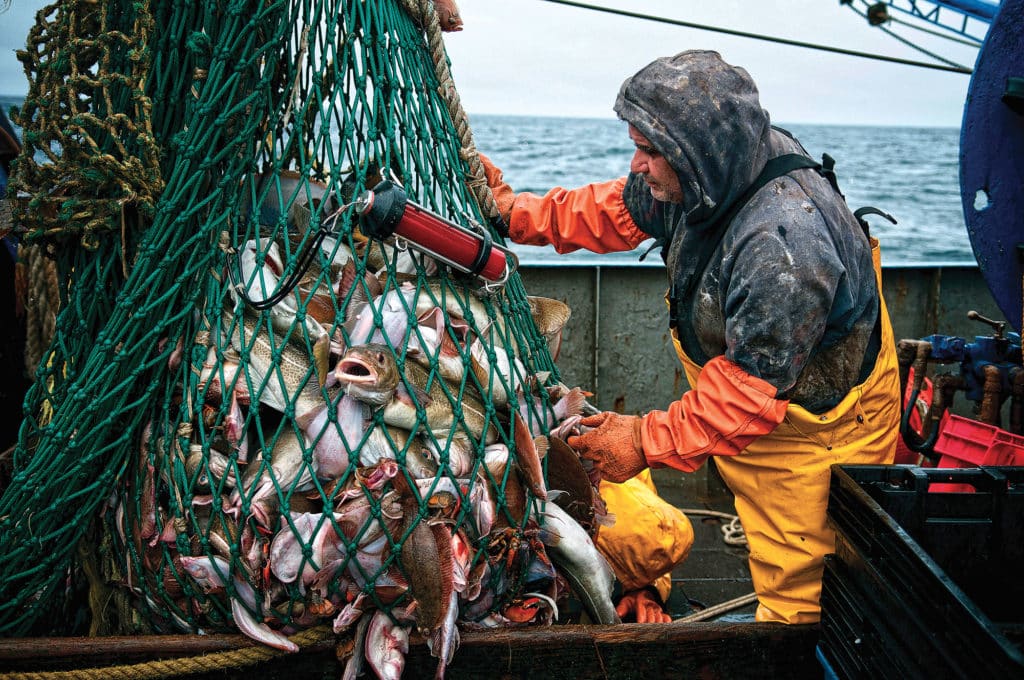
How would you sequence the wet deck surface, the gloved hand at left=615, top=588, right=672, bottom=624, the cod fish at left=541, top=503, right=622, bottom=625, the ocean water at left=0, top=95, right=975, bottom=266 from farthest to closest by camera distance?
1. the ocean water at left=0, top=95, right=975, bottom=266
2. the wet deck surface
3. the gloved hand at left=615, top=588, right=672, bottom=624
4. the cod fish at left=541, top=503, right=622, bottom=625

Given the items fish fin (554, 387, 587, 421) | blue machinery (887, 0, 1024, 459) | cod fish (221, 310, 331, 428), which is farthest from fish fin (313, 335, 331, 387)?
blue machinery (887, 0, 1024, 459)

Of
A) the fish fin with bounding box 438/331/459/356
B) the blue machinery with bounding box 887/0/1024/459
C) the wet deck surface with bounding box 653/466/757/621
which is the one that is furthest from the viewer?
the wet deck surface with bounding box 653/466/757/621

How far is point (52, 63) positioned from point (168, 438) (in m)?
1.02

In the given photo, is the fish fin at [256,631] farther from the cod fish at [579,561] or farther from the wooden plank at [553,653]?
the cod fish at [579,561]

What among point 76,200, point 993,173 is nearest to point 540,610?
point 76,200

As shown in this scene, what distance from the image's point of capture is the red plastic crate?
2971 millimetres

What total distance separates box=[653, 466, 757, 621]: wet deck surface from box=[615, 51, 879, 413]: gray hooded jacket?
57.4 inches

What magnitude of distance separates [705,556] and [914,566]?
8.05 feet

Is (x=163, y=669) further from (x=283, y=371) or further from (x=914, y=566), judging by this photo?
(x=914, y=566)

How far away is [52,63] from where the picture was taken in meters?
2.16

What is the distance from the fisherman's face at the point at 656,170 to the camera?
2.33 m

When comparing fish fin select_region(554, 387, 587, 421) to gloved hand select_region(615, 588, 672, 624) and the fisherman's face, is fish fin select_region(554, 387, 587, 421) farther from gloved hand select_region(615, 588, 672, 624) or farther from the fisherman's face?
gloved hand select_region(615, 588, 672, 624)

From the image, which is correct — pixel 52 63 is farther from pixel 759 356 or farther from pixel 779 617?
pixel 779 617

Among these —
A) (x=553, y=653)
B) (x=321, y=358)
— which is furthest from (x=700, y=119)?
(x=553, y=653)
